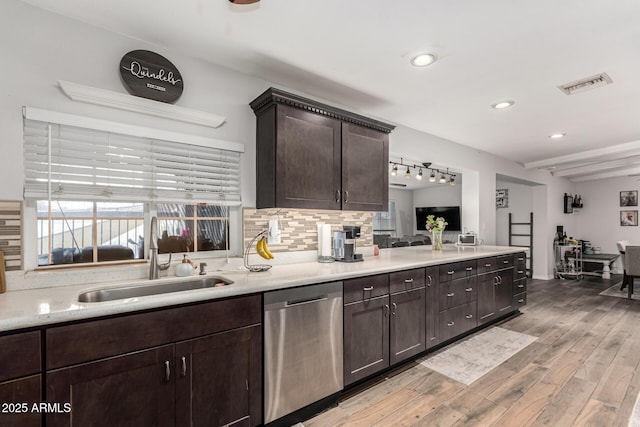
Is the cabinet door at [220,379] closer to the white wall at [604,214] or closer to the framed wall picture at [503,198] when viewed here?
the framed wall picture at [503,198]

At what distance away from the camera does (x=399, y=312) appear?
8.62ft

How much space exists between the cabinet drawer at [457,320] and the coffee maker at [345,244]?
1.09m

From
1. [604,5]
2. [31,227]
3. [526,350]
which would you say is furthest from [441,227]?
[31,227]

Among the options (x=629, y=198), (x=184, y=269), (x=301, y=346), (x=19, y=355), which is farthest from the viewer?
(x=629, y=198)

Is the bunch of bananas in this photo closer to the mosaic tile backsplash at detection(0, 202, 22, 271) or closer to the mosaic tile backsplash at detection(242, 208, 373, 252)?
the mosaic tile backsplash at detection(242, 208, 373, 252)

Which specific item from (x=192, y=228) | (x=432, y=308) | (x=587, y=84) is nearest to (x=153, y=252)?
(x=192, y=228)

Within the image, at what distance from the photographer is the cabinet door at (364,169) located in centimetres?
281

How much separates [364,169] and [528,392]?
2.21 m

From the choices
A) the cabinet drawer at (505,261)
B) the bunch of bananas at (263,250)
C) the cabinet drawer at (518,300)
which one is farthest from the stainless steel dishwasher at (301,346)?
the cabinet drawer at (518,300)

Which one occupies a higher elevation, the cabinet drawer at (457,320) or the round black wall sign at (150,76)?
the round black wall sign at (150,76)

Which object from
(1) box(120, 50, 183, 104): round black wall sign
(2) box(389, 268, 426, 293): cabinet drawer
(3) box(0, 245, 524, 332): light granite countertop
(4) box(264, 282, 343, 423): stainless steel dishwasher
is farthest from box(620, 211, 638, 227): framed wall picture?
(1) box(120, 50, 183, 104): round black wall sign

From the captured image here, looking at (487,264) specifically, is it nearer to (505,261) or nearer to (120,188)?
(505,261)

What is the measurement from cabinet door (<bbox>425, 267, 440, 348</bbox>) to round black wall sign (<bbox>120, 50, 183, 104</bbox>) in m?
2.59

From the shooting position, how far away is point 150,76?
2.12m
